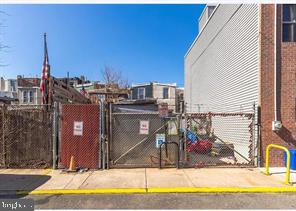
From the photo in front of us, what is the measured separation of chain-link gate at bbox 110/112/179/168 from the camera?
30.3 ft

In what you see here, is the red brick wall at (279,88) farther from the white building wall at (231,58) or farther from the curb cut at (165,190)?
the curb cut at (165,190)

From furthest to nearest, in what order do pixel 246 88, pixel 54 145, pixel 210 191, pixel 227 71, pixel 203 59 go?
pixel 203 59, pixel 227 71, pixel 246 88, pixel 54 145, pixel 210 191

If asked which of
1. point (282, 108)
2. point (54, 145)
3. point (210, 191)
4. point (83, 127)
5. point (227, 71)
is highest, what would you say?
point (227, 71)

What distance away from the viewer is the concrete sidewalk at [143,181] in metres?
6.70

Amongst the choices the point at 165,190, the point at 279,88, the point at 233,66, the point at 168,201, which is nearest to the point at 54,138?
the point at 165,190

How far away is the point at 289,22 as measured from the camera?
9.63 metres

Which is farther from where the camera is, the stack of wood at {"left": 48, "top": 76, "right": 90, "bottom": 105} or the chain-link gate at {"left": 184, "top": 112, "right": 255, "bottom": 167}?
the stack of wood at {"left": 48, "top": 76, "right": 90, "bottom": 105}

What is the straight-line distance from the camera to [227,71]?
43.1 feet

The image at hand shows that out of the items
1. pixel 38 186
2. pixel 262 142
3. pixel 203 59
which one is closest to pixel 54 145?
pixel 38 186

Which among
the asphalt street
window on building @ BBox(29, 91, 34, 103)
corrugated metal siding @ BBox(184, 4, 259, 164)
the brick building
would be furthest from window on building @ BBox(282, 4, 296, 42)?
window on building @ BBox(29, 91, 34, 103)

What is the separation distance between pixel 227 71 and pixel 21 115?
964 centimetres

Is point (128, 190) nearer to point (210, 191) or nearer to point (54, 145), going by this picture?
point (210, 191)

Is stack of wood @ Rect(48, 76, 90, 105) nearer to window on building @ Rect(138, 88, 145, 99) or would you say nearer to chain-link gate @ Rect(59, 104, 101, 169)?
chain-link gate @ Rect(59, 104, 101, 169)

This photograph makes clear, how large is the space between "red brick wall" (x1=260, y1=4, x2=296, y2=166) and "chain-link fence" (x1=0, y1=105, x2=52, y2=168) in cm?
774
